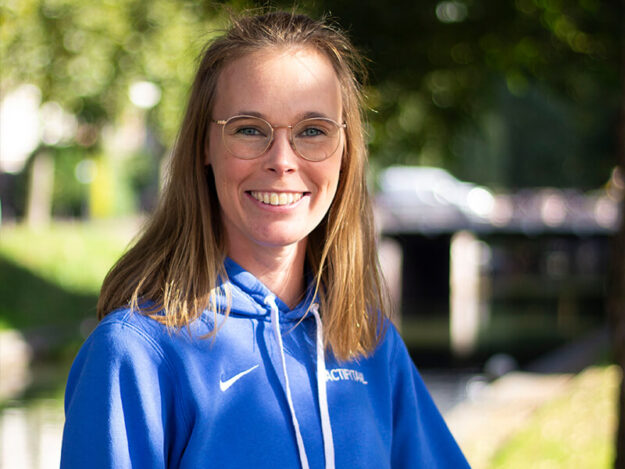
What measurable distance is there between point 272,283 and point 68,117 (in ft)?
66.4

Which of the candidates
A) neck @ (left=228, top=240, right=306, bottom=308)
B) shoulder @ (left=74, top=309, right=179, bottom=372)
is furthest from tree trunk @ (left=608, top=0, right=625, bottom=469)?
shoulder @ (left=74, top=309, right=179, bottom=372)

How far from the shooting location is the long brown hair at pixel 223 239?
1.80 meters

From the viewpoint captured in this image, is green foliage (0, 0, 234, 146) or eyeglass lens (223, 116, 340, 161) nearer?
eyeglass lens (223, 116, 340, 161)

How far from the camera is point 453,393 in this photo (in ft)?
47.1

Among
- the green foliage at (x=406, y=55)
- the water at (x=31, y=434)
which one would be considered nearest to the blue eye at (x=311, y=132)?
the green foliage at (x=406, y=55)

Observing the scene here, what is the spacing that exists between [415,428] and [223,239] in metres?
0.57

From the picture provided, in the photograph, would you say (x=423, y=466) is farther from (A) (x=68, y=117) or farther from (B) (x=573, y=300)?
(B) (x=573, y=300)

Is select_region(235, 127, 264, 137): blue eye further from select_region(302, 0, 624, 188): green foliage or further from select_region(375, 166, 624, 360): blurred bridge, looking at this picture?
select_region(375, 166, 624, 360): blurred bridge

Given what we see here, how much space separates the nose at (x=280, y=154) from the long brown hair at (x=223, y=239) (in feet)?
0.53

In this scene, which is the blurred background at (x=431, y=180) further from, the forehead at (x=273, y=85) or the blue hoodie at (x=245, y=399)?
the blue hoodie at (x=245, y=399)

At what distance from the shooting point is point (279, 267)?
1965mm

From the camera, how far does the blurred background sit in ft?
22.9

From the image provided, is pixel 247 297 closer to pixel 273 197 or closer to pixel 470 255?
pixel 273 197

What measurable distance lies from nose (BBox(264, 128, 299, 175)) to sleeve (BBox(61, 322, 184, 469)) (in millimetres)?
430
